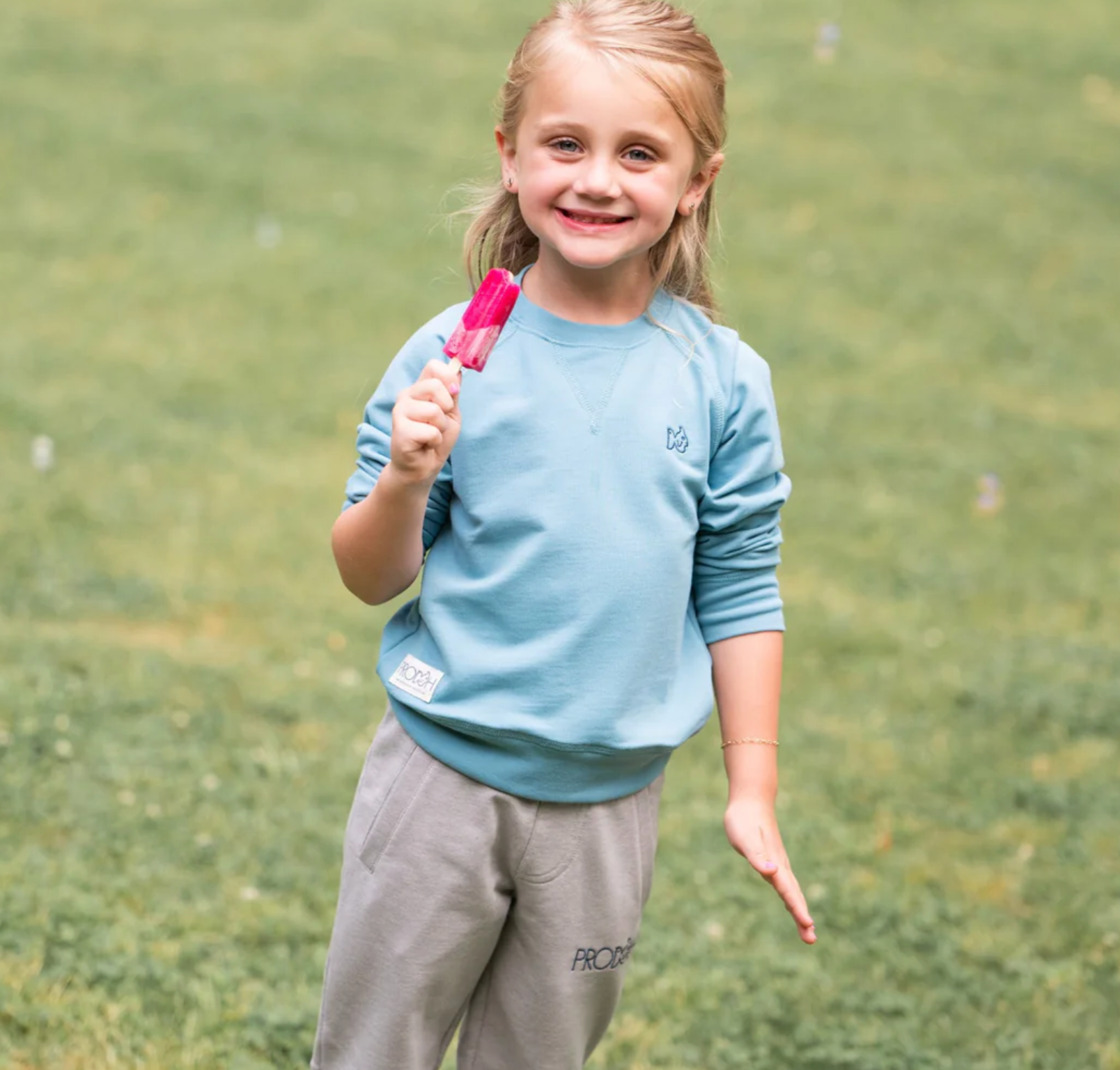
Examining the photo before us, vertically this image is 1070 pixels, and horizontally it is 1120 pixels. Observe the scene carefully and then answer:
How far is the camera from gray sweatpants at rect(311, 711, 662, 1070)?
2.26 m

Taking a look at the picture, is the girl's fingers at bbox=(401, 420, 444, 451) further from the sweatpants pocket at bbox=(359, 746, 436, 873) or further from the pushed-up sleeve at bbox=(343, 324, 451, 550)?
the sweatpants pocket at bbox=(359, 746, 436, 873)

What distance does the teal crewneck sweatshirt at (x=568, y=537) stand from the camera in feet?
7.16

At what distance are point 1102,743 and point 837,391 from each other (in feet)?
10.4

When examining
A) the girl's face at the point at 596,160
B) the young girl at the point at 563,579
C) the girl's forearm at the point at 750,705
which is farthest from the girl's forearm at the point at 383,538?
the girl's forearm at the point at 750,705

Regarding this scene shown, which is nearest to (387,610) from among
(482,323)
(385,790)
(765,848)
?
(385,790)

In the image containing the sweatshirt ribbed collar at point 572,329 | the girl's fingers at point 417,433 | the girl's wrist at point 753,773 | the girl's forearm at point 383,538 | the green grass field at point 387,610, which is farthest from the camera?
the green grass field at point 387,610

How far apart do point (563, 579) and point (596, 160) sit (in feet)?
1.77

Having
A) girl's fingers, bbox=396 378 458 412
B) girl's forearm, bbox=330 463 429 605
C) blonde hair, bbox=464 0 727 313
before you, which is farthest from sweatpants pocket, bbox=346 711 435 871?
blonde hair, bbox=464 0 727 313

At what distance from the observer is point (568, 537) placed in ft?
7.12

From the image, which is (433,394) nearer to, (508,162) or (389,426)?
(389,426)

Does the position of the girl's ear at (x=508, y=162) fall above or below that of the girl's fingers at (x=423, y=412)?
above

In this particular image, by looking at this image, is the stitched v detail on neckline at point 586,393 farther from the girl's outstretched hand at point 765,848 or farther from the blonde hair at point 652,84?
the girl's outstretched hand at point 765,848

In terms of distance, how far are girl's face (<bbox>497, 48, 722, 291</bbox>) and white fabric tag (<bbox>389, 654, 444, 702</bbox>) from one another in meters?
0.58

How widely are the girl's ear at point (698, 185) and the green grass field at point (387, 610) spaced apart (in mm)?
302
